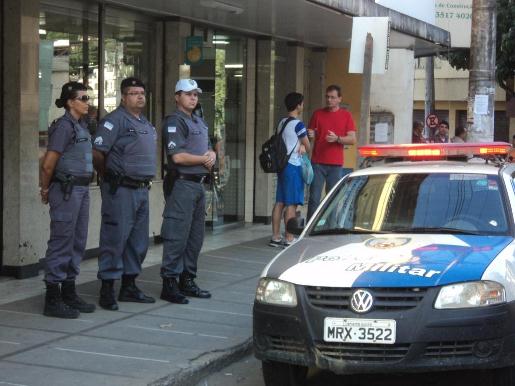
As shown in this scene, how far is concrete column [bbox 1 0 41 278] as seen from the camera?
9.27 meters

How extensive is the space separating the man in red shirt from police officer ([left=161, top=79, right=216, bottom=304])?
3.99 meters

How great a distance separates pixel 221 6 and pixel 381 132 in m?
7.16

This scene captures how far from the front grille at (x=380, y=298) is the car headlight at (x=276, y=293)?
0.17 metres

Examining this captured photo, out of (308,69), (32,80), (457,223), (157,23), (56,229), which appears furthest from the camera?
(308,69)

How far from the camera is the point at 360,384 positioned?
21.6ft

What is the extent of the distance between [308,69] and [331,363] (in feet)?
38.7

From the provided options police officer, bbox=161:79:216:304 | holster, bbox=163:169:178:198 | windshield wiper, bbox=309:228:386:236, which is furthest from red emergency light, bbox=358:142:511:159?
holster, bbox=163:169:178:198

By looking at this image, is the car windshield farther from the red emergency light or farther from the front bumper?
the front bumper

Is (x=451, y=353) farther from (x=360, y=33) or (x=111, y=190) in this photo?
(x=360, y=33)

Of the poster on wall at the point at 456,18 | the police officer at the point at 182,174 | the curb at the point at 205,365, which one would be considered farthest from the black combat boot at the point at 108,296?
the poster on wall at the point at 456,18

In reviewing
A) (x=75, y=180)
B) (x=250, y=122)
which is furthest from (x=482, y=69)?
(x=75, y=180)

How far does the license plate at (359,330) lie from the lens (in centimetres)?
545

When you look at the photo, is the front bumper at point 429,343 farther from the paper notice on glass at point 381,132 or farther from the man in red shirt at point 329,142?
the paper notice on glass at point 381,132

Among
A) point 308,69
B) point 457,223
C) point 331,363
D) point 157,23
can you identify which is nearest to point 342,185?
point 457,223
